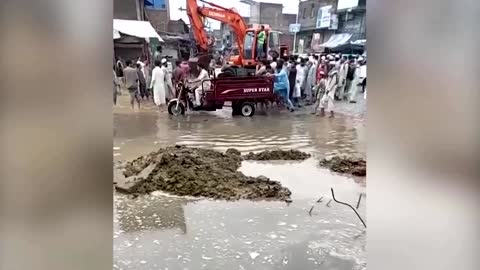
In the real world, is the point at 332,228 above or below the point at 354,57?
below

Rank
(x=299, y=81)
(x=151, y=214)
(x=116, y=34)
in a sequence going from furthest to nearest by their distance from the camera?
(x=299, y=81), (x=151, y=214), (x=116, y=34)

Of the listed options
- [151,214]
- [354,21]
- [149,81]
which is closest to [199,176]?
[151,214]

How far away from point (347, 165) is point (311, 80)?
0.21 meters

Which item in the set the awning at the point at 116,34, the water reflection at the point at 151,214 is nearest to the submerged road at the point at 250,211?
the water reflection at the point at 151,214

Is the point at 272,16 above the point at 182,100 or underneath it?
above

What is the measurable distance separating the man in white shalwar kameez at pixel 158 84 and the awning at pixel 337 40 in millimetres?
358

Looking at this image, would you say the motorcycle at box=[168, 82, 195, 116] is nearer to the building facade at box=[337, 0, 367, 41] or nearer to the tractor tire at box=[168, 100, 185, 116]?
the tractor tire at box=[168, 100, 185, 116]

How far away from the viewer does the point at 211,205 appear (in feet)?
2.90

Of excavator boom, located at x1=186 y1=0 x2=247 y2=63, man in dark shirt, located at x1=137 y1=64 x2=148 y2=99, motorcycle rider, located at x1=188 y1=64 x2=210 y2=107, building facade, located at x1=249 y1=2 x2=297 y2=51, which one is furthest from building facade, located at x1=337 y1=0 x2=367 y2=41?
man in dark shirt, located at x1=137 y1=64 x2=148 y2=99

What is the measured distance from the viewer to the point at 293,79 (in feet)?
3.19

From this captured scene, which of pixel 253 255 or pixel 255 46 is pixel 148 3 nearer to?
pixel 255 46
